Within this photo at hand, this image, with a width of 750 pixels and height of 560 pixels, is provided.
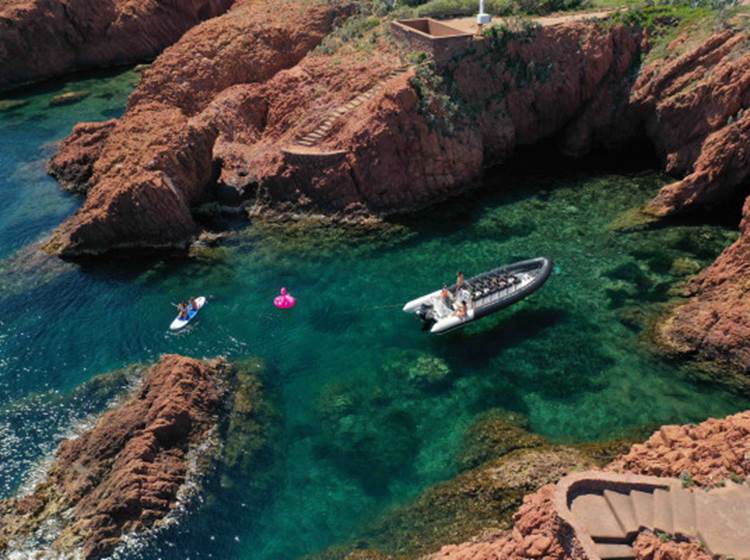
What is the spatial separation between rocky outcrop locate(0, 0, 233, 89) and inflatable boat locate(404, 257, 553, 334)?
4820 cm

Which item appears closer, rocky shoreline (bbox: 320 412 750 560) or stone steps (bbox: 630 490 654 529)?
rocky shoreline (bbox: 320 412 750 560)

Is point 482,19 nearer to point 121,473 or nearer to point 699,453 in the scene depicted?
point 699,453

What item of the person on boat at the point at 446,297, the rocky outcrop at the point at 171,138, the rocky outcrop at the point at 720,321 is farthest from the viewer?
the rocky outcrop at the point at 171,138

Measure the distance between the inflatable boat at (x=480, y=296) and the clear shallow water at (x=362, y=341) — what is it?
3.33ft

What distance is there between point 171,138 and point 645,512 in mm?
30942

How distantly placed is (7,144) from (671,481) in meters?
51.8

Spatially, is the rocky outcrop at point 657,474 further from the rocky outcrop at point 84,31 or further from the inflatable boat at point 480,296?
the rocky outcrop at point 84,31

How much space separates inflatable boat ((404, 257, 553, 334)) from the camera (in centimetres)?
2559

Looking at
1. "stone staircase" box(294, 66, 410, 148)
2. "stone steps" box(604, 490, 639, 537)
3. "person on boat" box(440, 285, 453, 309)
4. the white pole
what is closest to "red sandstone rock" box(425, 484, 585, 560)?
"stone steps" box(604, 490, 639, 537)

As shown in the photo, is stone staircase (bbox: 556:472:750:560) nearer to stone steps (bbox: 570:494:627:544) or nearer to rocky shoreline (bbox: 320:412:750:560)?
stone steps (bbox: 570:494:627:544)

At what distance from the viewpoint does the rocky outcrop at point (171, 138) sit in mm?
32375

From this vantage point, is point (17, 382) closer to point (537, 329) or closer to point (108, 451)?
point (108, 451)

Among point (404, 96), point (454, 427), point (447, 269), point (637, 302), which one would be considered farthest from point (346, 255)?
point (637, 302)

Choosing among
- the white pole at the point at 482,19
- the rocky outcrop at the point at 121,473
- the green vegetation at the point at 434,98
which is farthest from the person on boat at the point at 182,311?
the white pole at the point at 482,19
